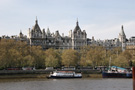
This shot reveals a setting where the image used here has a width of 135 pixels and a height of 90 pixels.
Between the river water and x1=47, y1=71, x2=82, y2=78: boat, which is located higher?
x1=47, y1=71, x2=82, y2=78: boat

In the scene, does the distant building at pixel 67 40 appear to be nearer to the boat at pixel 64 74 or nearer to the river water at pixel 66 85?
the boat at pixel 64 74

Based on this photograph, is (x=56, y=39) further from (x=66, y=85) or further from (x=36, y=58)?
(x=66, y=85)

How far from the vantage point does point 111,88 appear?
6016 cm

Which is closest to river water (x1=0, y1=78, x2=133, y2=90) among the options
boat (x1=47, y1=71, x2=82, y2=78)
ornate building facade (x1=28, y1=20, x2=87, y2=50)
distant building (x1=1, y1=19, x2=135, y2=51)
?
boat (x1=47, y1=71, x2=82, y2=78)

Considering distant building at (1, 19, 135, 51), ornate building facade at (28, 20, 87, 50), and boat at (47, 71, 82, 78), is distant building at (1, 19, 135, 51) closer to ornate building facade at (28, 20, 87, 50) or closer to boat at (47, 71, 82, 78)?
ornate building facade at (28, 20, 87, 50)

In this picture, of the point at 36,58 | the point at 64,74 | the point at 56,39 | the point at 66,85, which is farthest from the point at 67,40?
the point at 66,85

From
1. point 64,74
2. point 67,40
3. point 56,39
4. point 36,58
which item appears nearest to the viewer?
point 64,74

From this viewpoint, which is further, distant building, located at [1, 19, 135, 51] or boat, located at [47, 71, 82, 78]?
distant building, located at [1, 19, 135, 51]

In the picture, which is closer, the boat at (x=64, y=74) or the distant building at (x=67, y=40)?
the boat at (x=64, y=74)

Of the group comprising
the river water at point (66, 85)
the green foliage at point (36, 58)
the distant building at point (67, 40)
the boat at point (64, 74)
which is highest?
the distant building at point (67, 40)

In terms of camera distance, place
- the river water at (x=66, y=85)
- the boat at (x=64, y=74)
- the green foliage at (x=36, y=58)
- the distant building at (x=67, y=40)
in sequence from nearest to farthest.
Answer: the river water at (x=66, y=85)
the boat at (x=64, y=74)
the green foliage at (x=36, y=58)
the distant building at (x=67, y=40)

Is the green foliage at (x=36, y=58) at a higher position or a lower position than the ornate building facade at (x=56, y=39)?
lower

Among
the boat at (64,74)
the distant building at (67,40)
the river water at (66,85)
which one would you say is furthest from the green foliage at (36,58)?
the river water at (66,85)

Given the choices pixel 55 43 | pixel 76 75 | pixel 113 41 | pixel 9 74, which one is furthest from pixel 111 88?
pixel 113 41
